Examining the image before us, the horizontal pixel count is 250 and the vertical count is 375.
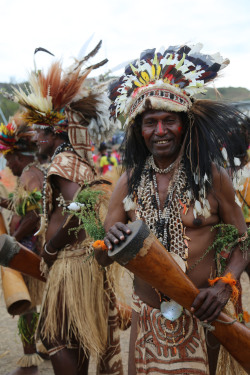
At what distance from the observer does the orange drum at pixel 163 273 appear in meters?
1.99

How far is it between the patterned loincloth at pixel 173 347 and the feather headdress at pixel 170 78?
1102 millimetres

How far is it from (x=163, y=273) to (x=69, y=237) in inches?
60.3

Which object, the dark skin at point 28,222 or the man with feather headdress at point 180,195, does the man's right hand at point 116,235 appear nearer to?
the man with feather headdress at point 180,195

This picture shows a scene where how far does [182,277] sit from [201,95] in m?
1.13

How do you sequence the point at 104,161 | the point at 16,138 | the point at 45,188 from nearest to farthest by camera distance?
the point at 45,188 → the point at 16,138 → the point at 104,161

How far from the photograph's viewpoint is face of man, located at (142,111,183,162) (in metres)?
2.51

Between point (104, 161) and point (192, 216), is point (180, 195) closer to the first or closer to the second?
point (192, 216)

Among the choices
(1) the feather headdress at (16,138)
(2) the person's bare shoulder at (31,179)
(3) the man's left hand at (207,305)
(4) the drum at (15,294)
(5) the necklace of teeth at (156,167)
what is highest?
(1) the feather headdress at (16,138)

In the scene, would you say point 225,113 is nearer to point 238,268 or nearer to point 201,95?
point 201,95

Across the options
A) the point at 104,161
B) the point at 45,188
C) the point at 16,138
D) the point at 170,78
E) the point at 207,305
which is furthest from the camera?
the point at 104,161

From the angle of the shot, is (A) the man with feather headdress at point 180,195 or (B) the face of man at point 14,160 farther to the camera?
(B) the face of man at point 14,160

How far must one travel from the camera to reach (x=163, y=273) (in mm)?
2076

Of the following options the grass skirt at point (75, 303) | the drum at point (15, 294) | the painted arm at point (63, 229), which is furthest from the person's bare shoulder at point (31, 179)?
the grass skirt at point (75, 303)

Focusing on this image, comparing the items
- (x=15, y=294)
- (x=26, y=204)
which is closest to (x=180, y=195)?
(x=15, y=294)
